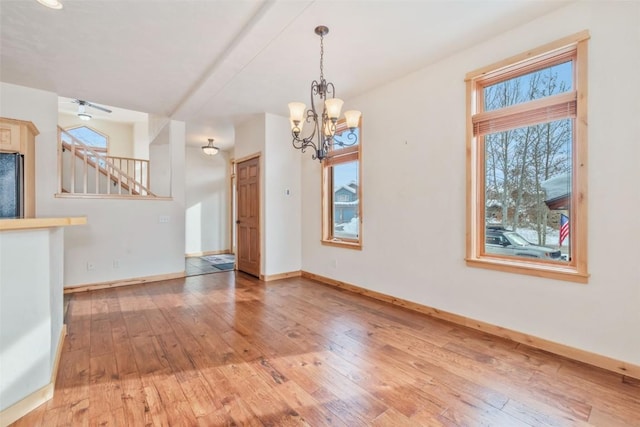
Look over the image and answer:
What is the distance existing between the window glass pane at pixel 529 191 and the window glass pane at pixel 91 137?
29.8 feet

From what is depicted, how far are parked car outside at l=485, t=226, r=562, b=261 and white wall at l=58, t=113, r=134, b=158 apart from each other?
8.90 metres

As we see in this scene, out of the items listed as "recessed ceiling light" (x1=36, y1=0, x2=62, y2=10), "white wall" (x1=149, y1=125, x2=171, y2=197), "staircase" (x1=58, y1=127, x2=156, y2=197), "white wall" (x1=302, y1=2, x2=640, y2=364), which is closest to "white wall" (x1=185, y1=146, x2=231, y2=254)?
"white wall" (x1=149, y1=125, x2=171, y2=197)

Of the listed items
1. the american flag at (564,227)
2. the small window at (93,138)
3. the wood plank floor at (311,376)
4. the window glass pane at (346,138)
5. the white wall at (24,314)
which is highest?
the small window at (93,138)

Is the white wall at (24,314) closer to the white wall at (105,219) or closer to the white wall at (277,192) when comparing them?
the white wall at (105,219)

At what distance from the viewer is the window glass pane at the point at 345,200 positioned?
4.42 m

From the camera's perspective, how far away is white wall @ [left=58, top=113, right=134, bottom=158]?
25.5 ft

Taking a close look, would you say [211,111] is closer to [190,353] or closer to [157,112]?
[157,112]

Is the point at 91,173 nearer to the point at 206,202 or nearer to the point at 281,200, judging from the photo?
the point at 206,202

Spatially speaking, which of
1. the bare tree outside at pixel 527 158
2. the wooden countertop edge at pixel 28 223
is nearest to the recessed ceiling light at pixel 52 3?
the wooden countertop edge at pixel 28 223

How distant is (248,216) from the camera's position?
18.0 ft

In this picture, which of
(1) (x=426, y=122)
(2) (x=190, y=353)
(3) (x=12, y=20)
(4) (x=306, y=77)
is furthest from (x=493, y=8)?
(3) (x=12, y=20)

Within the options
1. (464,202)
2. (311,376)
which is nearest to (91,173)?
(311,376)

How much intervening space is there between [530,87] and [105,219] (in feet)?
18.3

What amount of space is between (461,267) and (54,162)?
17.2 ft
